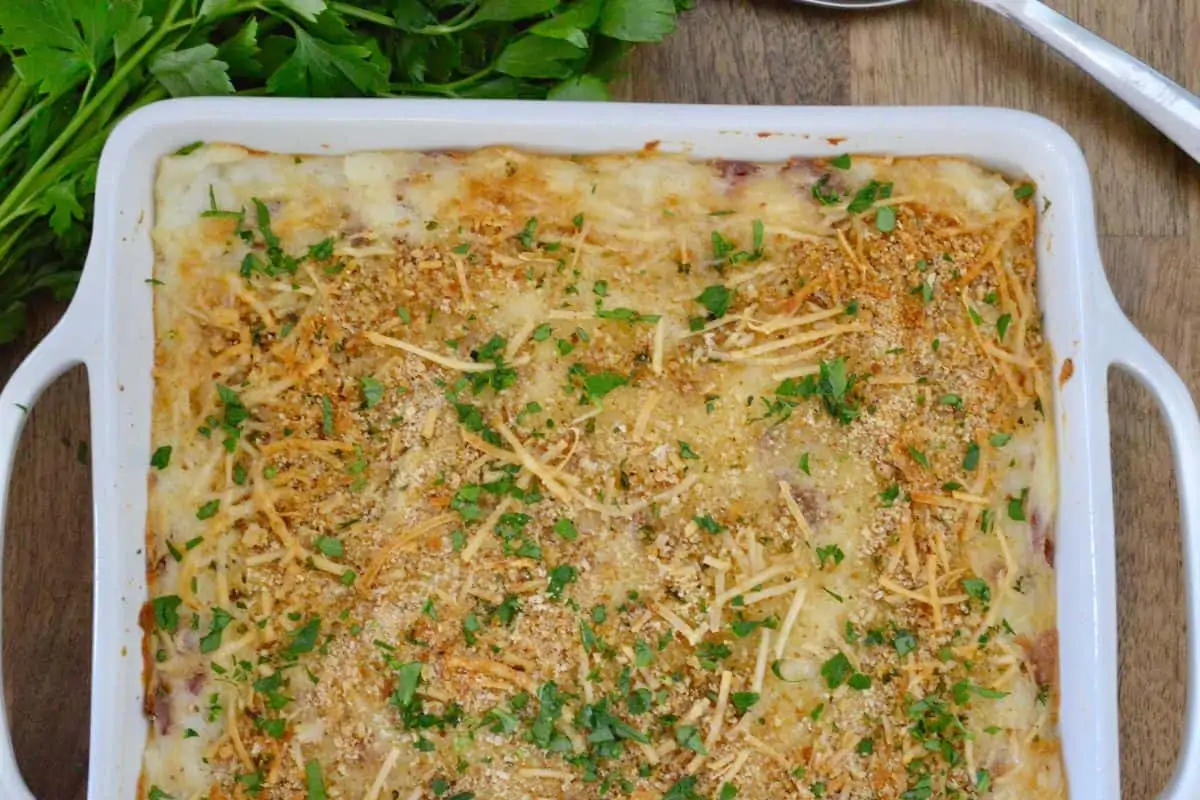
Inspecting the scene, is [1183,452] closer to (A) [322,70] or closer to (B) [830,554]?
(B) [830,554]

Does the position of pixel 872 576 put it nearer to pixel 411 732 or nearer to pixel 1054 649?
pixel 1054 649

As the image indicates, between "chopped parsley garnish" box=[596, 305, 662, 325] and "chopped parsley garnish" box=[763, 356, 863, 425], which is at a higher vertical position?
"chopped parsley garnish" box=[596, 305, 662, 325]

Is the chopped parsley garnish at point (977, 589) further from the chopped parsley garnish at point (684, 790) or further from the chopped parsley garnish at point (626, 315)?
the chopped parsley garnish at point (626, 315)

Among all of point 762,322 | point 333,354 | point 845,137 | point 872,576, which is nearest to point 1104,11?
point 845,137

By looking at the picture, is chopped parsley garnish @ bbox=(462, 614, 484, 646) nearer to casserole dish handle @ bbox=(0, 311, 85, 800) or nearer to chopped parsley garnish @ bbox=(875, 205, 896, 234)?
casserole dish handle @ bbox=(0, 311, 85, 800)

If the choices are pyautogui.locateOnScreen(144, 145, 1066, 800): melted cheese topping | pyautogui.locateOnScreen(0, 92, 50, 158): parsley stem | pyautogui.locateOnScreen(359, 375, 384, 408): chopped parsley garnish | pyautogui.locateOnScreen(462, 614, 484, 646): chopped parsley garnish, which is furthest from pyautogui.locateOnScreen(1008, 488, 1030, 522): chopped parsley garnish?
pyautogui.locateOnScreen(0, 92, 50, 158): parsley stem

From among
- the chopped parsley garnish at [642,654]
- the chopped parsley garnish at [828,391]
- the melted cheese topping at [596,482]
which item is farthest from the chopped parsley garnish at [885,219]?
the chopped parsley garnish at [642,654]

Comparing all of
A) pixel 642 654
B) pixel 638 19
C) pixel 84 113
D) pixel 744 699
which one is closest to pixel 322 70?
pixel 84 113
